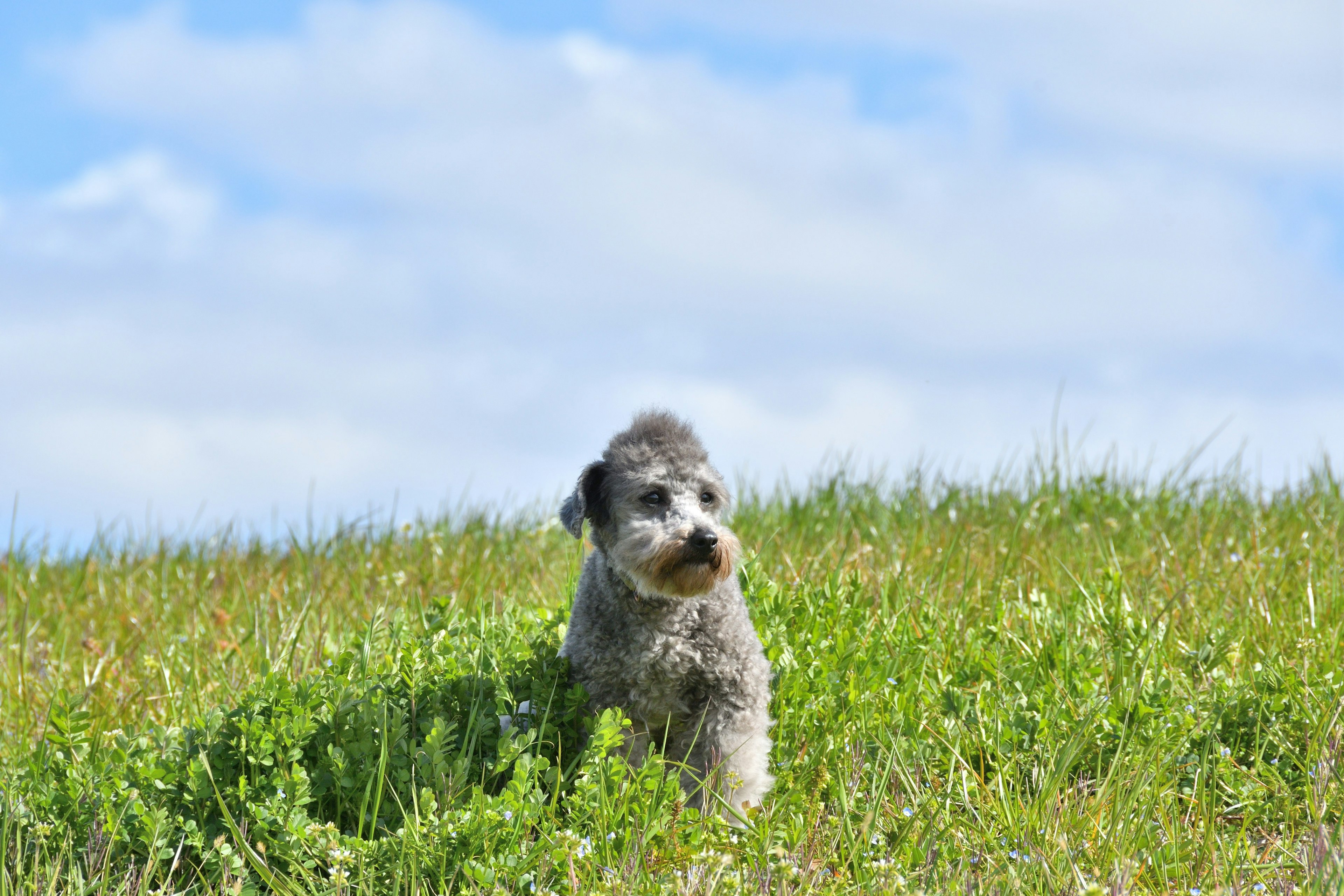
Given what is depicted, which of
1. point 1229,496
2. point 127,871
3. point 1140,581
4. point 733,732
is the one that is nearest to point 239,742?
point 127,871

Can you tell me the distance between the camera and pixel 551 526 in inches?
417

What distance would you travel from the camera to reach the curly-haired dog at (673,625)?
18.4ft

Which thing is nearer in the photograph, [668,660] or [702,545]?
[702,545]

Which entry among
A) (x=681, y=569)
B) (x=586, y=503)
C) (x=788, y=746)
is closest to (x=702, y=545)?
(x=681, y=569)

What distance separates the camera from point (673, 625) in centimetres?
577

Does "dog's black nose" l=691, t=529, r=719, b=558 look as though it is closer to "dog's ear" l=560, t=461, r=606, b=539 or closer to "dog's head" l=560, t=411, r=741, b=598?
"dog's head" l=560, t=411, r=741, b=598

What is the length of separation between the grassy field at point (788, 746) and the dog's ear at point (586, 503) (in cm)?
73

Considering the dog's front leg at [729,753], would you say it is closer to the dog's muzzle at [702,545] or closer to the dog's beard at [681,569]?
the dog's beard at [681,569]

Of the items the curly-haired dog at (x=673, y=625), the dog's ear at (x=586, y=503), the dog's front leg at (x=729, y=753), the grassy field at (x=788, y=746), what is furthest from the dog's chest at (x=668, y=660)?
the dog's ear at (x=586, y=503)

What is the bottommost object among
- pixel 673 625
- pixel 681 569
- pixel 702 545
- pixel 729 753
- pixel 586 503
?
pixel 729 753

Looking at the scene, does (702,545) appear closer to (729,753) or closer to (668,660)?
(668,660)

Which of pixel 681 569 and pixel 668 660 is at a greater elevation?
pixel 681 569

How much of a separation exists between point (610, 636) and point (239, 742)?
1880 mm

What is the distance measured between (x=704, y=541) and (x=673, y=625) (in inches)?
20.7
